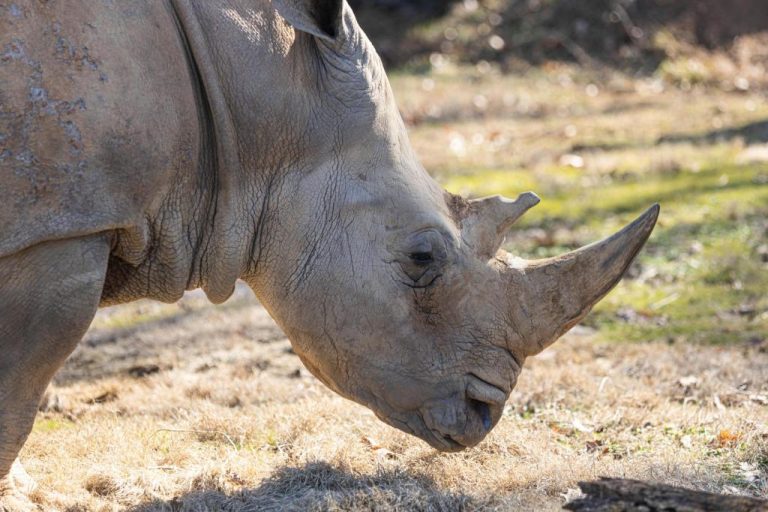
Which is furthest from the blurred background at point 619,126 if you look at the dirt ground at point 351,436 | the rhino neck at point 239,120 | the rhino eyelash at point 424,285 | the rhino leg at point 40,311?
the rhino leg at point 40,311

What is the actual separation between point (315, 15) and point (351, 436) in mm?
2169

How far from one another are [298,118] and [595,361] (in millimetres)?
3572

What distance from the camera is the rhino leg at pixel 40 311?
175 inches

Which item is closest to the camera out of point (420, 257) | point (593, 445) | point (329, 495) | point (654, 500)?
point (654, 500)

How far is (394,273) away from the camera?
502 cm

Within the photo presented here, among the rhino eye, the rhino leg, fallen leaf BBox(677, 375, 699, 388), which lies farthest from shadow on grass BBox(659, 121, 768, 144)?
the rhino leg

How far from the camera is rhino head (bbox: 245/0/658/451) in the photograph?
503cm

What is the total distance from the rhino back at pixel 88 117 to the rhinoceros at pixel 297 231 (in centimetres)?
1

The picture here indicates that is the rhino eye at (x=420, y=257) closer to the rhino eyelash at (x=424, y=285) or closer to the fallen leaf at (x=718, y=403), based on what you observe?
the rhino eyelash at (x=424, y=285)

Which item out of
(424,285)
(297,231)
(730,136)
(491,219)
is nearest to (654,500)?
(424,285)

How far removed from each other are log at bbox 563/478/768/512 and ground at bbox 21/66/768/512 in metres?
0.78

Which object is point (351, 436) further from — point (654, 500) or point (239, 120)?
point (654, 500)

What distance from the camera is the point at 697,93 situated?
17656mm

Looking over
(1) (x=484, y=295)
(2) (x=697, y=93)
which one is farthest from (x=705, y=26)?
(1) (x=484, y=295)
